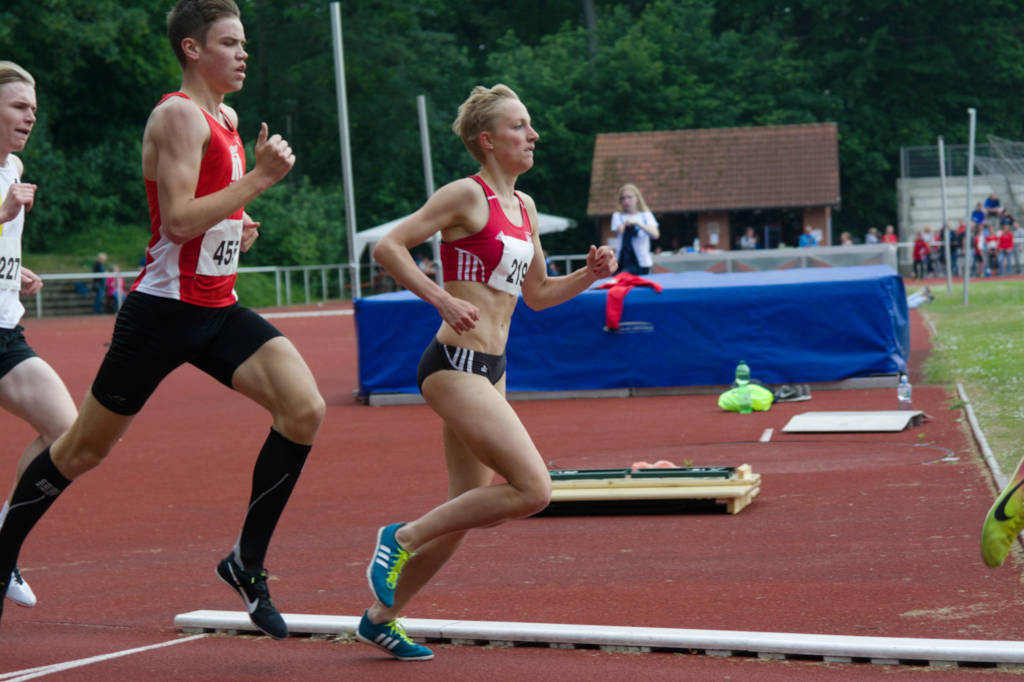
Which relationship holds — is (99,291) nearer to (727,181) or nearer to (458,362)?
(727,181)

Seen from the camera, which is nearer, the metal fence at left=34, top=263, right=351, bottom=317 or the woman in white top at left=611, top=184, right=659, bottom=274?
the woman in white top at left=611, top=184, right=659, bottom=274

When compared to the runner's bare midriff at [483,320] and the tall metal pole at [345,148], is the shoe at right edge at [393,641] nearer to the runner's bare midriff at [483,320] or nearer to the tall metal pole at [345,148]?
the runner's bare midriff at [483,320]

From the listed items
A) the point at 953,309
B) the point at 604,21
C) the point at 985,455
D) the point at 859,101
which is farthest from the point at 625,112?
the point at 985,455

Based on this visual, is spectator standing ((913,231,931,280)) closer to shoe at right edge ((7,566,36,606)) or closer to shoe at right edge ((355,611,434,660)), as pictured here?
shoe at right edge ((7,566,36,606))

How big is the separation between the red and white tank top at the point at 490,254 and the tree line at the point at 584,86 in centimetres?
4435

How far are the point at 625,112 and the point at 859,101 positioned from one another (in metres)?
10.7

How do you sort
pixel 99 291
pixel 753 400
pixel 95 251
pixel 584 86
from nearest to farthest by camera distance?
pixel 753 400
pixel 99 291
pixel 95 251
pixel 584 86

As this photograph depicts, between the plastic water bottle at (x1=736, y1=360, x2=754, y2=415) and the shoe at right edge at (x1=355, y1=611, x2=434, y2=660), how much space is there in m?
8.26

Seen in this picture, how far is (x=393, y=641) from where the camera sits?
462cm

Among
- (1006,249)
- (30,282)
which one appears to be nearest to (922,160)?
(1006,249)

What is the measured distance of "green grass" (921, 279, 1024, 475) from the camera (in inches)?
381

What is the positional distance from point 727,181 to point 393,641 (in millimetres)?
45120

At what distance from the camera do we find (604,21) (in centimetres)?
5909

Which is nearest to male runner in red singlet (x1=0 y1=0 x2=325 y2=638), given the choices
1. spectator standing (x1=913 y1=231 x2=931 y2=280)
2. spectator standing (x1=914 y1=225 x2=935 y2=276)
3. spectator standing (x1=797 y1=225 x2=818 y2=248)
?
spectator standing (x1=797 y1=225 x2=818 y2=248)
